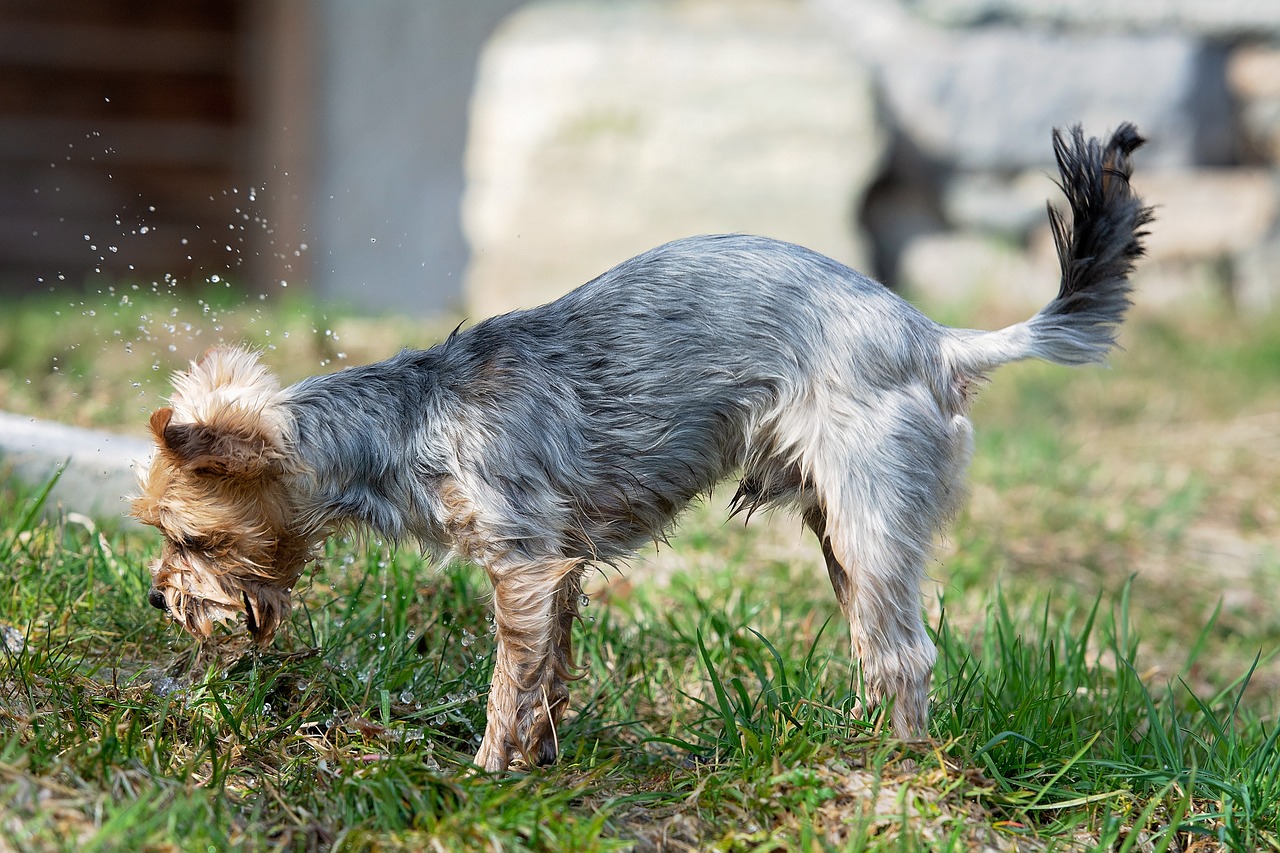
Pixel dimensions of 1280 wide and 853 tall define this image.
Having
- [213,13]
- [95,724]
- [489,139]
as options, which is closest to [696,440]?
[95,724]

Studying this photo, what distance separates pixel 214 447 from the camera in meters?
2.81

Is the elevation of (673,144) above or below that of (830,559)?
above

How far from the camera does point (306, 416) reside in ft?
9.74

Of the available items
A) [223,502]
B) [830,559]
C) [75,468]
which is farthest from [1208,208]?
[223,502]

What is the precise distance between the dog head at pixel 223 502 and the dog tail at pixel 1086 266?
1.65 m

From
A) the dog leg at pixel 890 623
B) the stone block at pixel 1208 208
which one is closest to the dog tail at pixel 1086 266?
the dog leg at pixel 890 623

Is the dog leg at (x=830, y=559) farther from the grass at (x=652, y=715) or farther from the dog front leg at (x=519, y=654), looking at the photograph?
the dog front leg at (x=519, y=654)

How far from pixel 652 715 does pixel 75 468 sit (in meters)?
2.03

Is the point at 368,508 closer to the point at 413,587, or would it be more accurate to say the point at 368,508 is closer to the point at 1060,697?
the point at 413,587

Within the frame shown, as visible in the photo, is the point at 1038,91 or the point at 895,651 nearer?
the point at 895,651

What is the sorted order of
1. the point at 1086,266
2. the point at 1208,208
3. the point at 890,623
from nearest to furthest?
the point at 890,623, the point at 1086,266, the point at 1208,208

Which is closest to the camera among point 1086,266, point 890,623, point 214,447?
point 214,447

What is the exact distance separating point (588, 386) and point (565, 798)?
0.96 metres

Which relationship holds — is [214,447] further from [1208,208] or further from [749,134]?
[1208,208]
